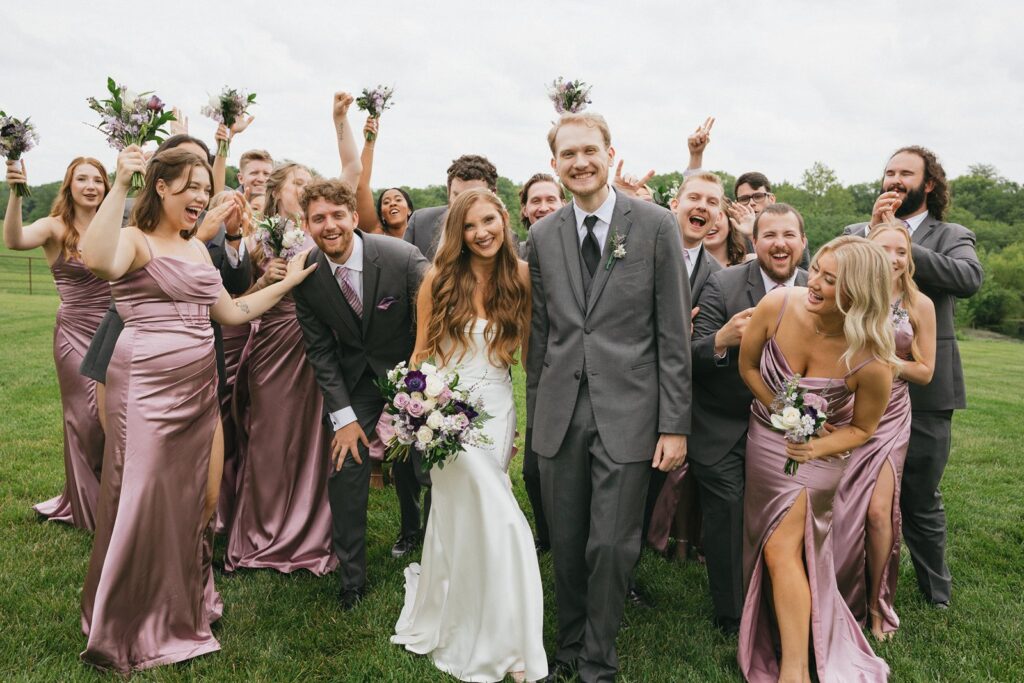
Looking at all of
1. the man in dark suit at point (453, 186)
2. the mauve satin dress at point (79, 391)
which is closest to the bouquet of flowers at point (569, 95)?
the man in dark suit at point (453, 186)

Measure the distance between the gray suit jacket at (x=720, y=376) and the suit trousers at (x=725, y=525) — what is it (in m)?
0.09

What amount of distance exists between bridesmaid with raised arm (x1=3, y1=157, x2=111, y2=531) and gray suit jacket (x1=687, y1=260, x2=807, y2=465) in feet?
16.2

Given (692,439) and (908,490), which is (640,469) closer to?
(692,439)

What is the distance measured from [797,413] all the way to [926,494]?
2.31m

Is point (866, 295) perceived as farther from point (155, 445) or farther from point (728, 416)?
point (155, 445)

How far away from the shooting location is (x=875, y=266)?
349 cm

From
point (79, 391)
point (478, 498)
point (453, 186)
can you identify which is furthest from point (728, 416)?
point (79, 391)

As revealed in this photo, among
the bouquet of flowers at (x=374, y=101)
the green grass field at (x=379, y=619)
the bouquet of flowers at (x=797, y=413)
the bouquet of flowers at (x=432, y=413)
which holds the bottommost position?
the green grass field at (x=379, y=619)

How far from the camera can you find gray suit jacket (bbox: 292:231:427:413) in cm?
497

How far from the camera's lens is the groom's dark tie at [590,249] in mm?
3990

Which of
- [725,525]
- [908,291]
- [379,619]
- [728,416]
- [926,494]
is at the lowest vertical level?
[379,619]

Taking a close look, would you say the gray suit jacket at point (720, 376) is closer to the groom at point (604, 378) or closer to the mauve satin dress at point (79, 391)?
the groom at point (604, 378)

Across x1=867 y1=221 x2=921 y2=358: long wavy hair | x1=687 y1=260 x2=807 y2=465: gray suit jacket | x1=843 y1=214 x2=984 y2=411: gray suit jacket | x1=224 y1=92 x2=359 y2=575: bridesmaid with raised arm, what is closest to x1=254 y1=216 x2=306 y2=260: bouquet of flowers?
x1=224 y1=92 x2=359 y2=575: bridesmaid with raised arm

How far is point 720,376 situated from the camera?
15.1ft
